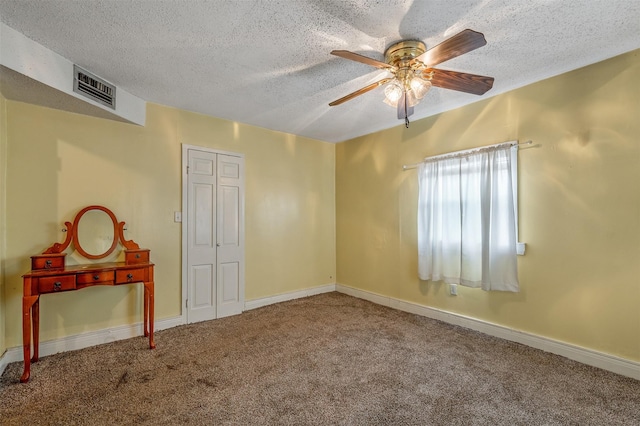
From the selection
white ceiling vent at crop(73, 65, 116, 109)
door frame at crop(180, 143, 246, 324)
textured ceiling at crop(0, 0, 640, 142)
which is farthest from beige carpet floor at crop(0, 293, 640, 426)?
textured ceiling at crop(0, 0, 640, 142)

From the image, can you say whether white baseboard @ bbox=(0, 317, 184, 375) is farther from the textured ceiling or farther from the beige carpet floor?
the textured ceiling

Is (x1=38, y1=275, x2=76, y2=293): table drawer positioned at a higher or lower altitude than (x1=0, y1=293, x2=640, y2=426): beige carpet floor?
higher

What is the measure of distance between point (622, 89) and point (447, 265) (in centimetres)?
214

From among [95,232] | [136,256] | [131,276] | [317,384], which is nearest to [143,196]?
[95,232]

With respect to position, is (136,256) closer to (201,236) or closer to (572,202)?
(201,236)

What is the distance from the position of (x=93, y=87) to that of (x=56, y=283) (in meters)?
1.72

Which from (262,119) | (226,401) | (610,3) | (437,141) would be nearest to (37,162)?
(262,119)

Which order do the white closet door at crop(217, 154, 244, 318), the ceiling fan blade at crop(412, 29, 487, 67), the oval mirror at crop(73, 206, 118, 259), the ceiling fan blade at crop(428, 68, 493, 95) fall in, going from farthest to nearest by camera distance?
→ the white closet door at crop(217, 154, 244, 318) → the oval mirror at crop(73, 206, 118, 259) → the ceiling fan blade at crop(428, 68, 493, 95) → the ceiling fan blade at crop(412, 29, 487, 67)

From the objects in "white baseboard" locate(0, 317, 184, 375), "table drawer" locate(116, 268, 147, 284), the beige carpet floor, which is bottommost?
the beige carpet floor

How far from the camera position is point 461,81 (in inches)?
85.9

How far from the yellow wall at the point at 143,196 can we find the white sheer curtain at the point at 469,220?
187 centimetres

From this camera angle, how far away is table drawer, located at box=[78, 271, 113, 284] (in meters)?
2.53

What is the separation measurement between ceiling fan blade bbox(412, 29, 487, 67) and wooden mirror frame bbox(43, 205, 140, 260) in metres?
3.18

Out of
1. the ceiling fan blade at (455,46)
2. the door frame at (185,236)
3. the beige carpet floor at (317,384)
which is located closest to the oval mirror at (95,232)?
the door frame at (185,236)
